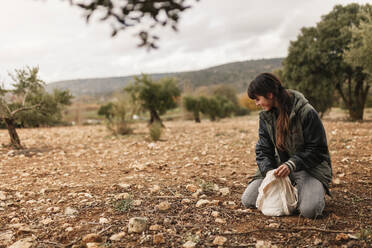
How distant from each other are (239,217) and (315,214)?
29.3 inches

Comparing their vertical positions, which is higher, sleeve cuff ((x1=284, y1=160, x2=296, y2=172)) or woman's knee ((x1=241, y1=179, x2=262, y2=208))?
sleeve cuff ((x1=284, y1=160, x2=296, y2=172))

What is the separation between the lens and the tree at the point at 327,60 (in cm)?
1595

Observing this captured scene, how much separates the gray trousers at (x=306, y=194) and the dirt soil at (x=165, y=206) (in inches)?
4.1

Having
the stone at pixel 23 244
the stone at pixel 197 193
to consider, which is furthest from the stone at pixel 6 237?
the stone at pixel 197 193

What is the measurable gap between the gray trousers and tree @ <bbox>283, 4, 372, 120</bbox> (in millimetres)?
14779

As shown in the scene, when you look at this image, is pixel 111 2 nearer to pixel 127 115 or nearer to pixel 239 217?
pixel 239 217

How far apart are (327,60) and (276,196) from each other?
15.5m

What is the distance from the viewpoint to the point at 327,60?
16.0 metres

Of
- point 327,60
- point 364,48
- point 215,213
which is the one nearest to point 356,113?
point 327,60

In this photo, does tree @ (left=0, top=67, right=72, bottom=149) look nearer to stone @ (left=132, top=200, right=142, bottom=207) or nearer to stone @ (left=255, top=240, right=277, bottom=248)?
stone @ (left=132, top=200, right=142, bottom=207)

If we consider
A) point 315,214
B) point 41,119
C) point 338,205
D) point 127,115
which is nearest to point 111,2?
point 315,214

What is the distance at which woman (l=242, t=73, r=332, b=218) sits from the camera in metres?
2.96

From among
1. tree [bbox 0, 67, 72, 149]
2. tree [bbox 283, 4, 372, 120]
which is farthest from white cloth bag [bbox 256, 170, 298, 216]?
tree [bbox 283, 4, 372, 120]

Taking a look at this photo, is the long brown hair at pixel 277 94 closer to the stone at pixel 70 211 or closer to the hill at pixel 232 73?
the stone at pixel 70 211
